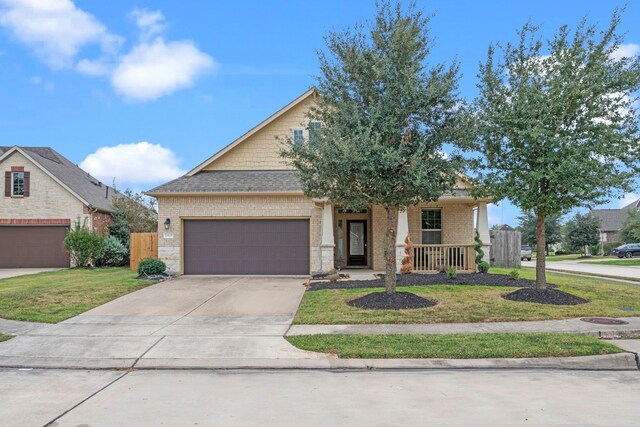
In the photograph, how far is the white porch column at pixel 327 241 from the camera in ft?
56.6

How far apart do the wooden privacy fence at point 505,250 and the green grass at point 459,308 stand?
32.2ft

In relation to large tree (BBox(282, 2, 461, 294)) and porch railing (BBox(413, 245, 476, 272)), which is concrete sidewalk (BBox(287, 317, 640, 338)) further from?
porch railing (BBox(413, 245, 476, 272))

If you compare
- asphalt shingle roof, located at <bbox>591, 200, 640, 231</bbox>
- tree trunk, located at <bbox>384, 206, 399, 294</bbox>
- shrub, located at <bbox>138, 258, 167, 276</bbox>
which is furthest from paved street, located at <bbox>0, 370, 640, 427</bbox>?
asphalt shingle roof, located at <bbox>591, 200, 640, 231</bbox>

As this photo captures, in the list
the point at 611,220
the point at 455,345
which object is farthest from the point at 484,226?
the point at 611,220

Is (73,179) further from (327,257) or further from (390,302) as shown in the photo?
(390,302)

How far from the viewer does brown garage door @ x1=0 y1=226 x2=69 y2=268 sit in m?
24.2

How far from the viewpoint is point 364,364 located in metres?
6.91

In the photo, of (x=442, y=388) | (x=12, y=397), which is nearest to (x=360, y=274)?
(x=442, y=388)

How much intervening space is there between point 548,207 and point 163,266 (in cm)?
1280

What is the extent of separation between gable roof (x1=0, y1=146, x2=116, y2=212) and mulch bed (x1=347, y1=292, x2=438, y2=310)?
59.6 ft

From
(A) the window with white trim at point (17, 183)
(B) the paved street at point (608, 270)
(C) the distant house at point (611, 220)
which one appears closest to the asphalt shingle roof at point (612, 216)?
(C) the distant house at point (611, 220)

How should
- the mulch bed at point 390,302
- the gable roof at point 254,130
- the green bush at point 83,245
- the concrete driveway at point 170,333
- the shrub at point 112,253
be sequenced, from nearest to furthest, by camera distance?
the concrete driveway at point 170,333
the mulch bed at point 390,302
the gable roof at point 254,130
the green bush at point 83,245
the shrub at point 112,253

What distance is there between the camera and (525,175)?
11.7 metres

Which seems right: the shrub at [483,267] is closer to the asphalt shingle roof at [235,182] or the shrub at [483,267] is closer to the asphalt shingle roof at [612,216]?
the asphalt shingle roof at [235,182]
